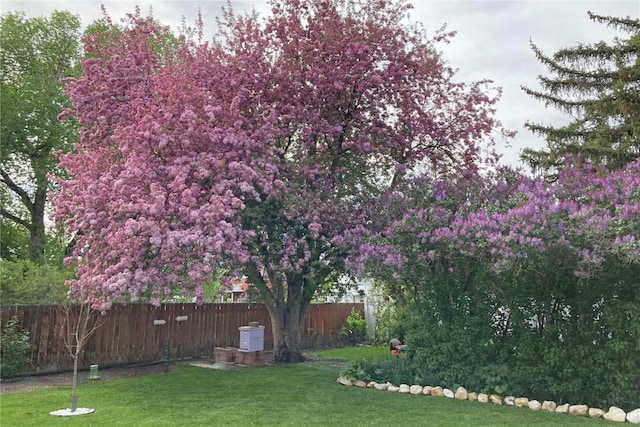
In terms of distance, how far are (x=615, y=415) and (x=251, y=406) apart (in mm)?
4942

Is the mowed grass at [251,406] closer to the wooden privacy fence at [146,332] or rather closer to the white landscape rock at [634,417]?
the white landscape rock at [634,417]

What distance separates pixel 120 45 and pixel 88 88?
45.5 inches

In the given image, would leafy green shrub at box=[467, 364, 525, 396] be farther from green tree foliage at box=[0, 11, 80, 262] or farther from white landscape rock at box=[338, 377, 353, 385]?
green tree foliage at box=[0, 11, 80, 262]

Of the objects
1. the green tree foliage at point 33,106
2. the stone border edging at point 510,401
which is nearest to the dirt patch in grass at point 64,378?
the stone border edging at point 510,401

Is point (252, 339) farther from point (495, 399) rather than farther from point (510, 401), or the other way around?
point (510, 401)

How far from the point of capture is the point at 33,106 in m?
20.6

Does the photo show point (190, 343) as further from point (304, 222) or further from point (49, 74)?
point (49, 74)

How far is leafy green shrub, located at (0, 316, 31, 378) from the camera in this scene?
1027 centimetres

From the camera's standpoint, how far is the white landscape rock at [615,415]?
675 centimetres

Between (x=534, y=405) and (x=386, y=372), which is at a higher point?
(x=386, y=372)

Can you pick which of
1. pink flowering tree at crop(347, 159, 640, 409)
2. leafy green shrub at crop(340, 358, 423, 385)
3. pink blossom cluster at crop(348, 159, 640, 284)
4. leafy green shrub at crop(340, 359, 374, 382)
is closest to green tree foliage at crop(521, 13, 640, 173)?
pink blossom cluster at crop(348, 159, 640, 284)

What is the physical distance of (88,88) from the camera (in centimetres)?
1053

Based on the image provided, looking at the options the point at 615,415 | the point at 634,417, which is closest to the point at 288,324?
the point at 615,415

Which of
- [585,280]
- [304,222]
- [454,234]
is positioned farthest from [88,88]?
[585,280]
